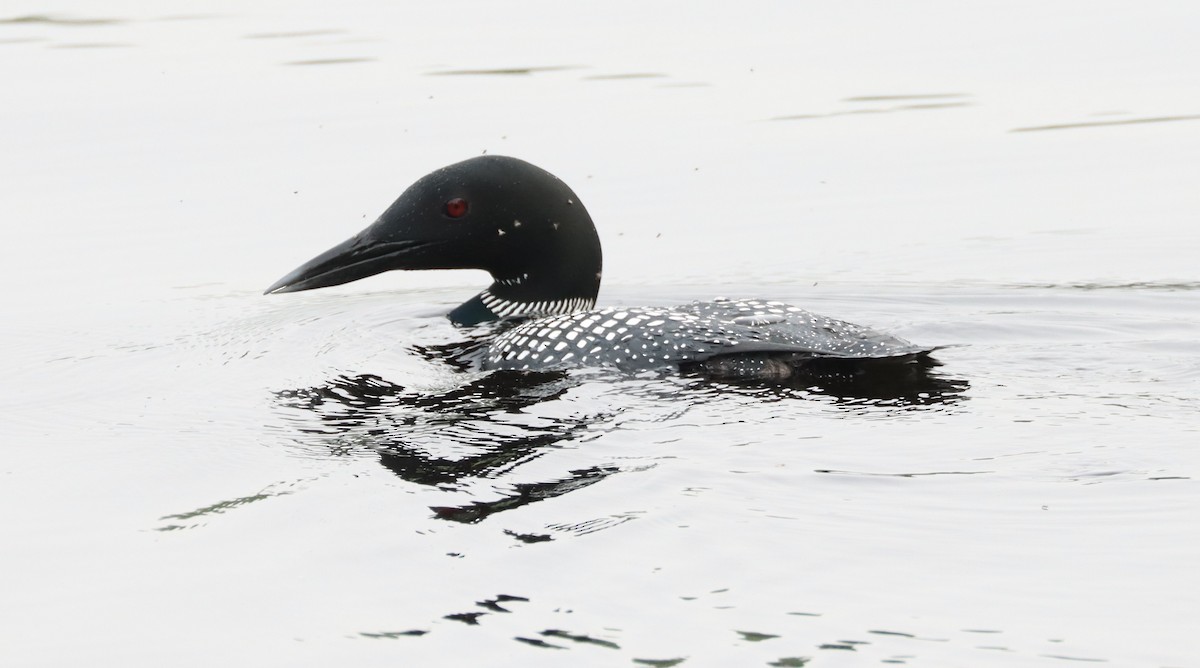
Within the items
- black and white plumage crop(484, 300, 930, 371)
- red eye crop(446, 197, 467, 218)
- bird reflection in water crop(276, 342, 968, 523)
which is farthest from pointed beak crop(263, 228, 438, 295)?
black and white plumage crop(484, 300, 930, 371)

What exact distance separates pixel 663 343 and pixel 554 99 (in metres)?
4.41

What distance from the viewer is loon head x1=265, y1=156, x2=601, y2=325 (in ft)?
18.3

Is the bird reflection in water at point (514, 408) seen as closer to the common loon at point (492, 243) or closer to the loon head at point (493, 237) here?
the common loon at point (492, 243)

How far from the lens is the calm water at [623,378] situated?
317 cm

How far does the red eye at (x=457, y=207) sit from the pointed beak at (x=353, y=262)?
0.13m

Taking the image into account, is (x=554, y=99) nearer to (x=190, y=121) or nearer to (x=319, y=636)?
(x=190, y=121)

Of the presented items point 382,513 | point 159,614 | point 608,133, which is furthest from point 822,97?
point 159,614

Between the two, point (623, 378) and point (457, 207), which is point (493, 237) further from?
point (623, 378)

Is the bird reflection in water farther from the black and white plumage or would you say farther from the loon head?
the loon head

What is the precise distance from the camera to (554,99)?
8.94 m

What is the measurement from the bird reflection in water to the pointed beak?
63cm

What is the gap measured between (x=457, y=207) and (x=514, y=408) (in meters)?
1.27

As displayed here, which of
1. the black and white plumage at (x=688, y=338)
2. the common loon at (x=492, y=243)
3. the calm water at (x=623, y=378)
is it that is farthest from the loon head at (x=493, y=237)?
the black and white plumage at (x=688, y=338)

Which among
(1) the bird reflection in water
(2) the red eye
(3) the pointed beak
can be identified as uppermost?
(2) the red eye
